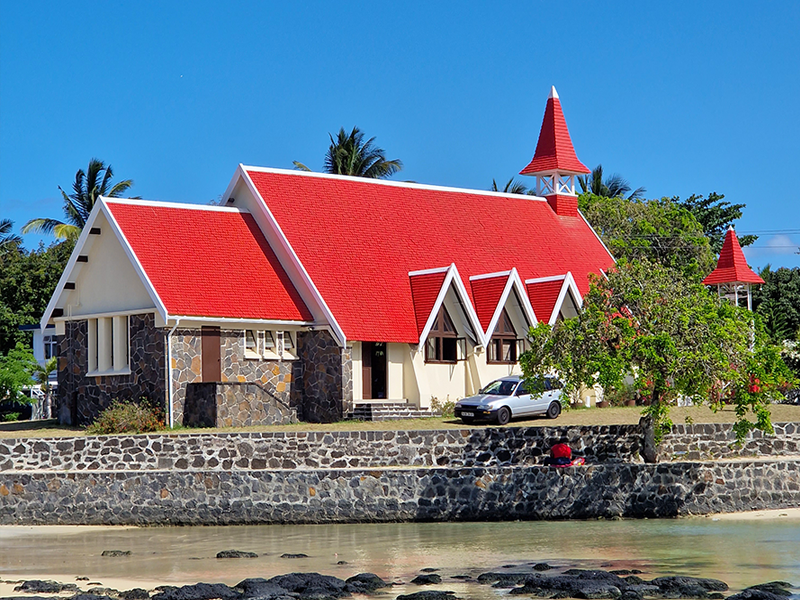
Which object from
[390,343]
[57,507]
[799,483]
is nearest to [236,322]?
[390,343]

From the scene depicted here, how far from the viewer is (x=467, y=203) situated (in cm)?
4503

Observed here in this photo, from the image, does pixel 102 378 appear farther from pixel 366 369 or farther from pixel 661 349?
pixel 661 349

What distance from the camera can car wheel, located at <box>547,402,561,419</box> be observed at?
36000mm

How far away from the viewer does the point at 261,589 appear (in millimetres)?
16906

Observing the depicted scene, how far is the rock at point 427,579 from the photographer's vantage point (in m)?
17.7

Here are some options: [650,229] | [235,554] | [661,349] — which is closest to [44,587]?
[235,554]

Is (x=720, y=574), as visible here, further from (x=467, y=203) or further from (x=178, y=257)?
(x=467, y=203)

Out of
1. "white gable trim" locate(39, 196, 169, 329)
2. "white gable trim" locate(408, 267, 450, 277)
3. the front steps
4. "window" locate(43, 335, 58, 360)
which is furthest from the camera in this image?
"window" locate(43, 335, 58, 360)

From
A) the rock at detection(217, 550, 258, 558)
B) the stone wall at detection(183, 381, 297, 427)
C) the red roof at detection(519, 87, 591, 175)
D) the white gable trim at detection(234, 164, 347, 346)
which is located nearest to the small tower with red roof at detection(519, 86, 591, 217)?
the red roof at detection(519, 87, 591, 175)

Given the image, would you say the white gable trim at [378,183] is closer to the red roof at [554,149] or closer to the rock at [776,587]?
the red roof at [554,149]

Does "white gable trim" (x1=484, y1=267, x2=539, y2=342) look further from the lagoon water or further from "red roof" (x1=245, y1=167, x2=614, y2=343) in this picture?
the lagoon water

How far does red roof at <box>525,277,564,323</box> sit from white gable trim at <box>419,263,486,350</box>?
2578mm

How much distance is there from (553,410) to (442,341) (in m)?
4.47

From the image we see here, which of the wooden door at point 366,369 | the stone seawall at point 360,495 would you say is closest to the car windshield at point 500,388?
the wooden door at point 366,369
